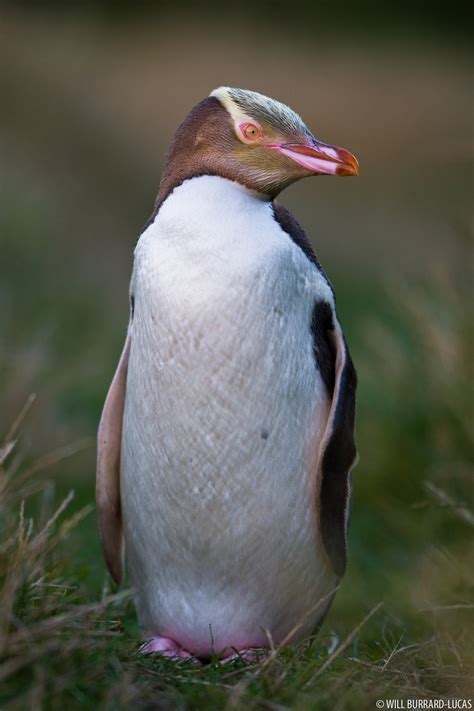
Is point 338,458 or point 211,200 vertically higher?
point 211,200

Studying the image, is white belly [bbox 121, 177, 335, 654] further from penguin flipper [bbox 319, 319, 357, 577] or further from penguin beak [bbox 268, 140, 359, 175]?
penguin beak [bbox 268, 140, 359, 175]

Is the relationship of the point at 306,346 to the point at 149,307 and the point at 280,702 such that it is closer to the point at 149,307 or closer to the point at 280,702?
the point at 149,307

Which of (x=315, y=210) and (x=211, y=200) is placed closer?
(x=211, y=200)

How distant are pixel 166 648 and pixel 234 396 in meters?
0.64

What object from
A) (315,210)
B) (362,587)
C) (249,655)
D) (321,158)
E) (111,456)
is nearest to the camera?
(321,158)

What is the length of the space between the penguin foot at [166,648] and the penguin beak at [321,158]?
3.75 ft

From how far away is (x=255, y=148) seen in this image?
2486mm

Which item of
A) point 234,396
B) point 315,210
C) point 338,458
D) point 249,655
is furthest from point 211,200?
point 315,210

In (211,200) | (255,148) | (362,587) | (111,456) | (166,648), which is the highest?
(255,148)

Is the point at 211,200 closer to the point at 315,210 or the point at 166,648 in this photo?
the point at 166,648

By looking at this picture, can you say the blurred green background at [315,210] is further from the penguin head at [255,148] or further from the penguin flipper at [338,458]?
the penguin head at [255,148]

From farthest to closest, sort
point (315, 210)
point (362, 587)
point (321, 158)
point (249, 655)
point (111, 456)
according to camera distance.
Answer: point (315, 210), point (362, 587), point (111, 456), point (249, 655), point (321, 158)

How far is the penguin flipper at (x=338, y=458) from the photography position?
8.48 ft

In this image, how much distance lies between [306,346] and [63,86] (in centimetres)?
919
